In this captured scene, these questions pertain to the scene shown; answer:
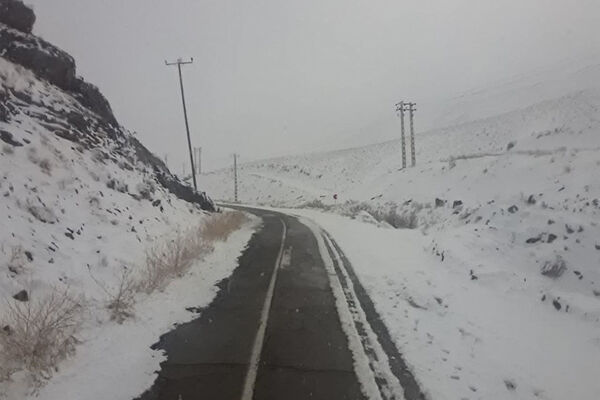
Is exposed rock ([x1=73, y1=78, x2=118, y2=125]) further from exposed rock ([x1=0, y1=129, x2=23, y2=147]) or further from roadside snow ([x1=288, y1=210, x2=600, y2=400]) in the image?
roadside snow ([x1=288, y1=210, x2=600, y2=400])

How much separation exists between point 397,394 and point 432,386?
0.51 m

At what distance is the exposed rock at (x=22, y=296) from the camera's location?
6684 mm

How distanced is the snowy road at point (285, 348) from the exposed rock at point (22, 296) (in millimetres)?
2377

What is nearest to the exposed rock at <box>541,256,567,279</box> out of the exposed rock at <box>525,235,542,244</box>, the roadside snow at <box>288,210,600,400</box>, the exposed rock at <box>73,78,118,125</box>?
the roadside snow at <box>288,210,600,400</box>

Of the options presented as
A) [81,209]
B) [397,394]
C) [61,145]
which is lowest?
[397,394]

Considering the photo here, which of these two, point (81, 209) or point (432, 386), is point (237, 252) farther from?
point (432, 386)

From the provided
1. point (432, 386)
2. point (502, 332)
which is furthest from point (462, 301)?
point (432, 386)

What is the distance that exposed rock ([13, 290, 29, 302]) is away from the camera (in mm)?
6684

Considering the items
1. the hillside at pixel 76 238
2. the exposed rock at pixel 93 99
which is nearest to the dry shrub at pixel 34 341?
the hillside at pixel 76 238

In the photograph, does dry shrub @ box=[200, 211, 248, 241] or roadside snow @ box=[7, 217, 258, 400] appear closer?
roadside snow @ box=[7, 217, 258, 400]

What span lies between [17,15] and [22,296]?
14074mm

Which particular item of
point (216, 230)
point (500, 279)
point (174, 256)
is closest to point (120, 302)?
point (174, 256)

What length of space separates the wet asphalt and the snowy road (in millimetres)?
12

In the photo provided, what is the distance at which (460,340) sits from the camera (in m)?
6.61
